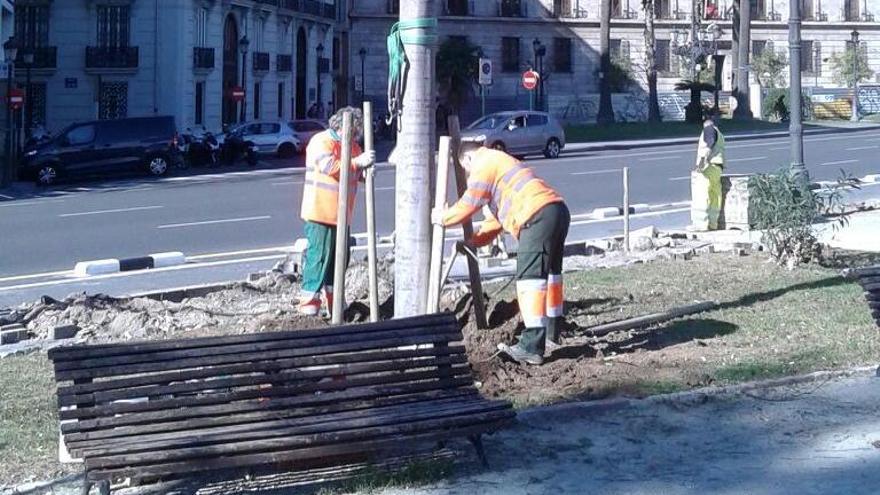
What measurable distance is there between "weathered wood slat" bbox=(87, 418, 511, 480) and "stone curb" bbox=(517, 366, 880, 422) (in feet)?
3.26

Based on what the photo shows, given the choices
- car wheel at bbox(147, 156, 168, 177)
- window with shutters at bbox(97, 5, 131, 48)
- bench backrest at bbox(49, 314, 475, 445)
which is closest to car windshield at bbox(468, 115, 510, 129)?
car wheel at bbox(147, 156, 168, 177)

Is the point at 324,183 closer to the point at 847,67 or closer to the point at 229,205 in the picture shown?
the point at 229,205

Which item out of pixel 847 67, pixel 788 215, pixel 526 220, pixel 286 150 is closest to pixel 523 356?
pixel 526 220

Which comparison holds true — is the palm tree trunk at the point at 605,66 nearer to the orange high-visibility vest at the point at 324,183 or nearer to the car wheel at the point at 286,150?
the car wheel at the point at 286,150

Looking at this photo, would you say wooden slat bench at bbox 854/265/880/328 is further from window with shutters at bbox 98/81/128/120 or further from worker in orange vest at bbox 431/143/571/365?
window with shutters at bbox 98/81/128/120

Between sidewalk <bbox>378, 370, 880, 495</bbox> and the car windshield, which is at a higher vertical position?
the car windshield

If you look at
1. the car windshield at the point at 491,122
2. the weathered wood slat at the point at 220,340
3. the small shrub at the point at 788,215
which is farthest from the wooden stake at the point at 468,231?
the car windshield at the point at 491,122

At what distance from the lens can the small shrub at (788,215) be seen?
43.1ft

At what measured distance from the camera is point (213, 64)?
1848 inches

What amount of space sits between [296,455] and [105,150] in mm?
29480

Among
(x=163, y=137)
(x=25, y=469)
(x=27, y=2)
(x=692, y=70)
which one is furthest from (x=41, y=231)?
(x=692, y=70)

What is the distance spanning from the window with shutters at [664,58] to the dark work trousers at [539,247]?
66.4m

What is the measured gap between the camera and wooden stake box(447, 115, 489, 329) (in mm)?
8586

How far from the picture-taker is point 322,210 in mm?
9625
